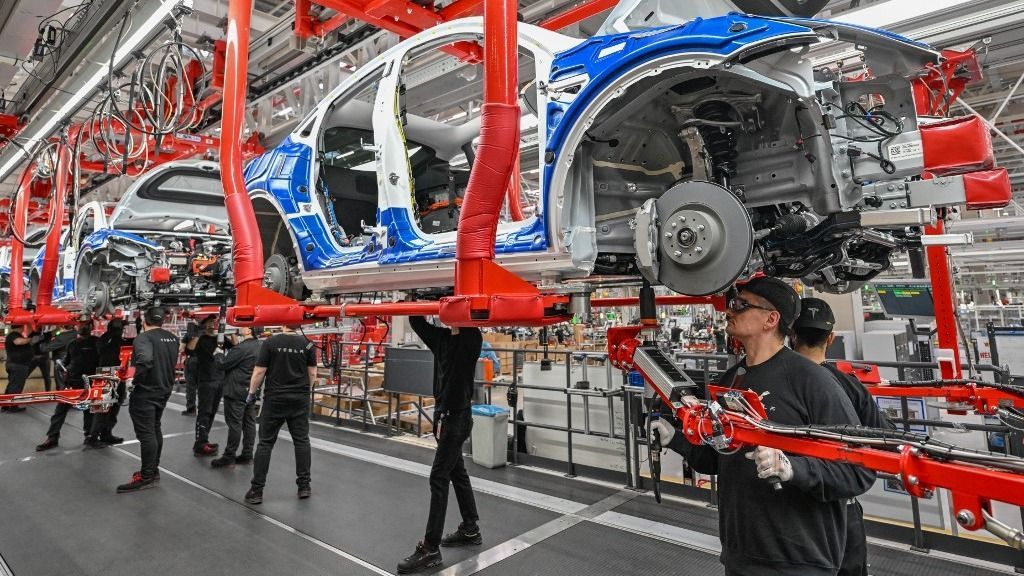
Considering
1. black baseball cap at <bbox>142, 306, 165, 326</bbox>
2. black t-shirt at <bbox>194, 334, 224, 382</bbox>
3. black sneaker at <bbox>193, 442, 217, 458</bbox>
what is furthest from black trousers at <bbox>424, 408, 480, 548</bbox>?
black t-shirt at <bbox>194, 334, 224, 382</bbox>

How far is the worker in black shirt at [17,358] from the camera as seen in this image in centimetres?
782

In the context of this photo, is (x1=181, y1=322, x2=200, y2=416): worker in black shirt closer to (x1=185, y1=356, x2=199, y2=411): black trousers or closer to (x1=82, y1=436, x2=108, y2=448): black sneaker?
(x1=185, y1=356, x2=199, y2=411): black trousers

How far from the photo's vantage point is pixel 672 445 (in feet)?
6.08

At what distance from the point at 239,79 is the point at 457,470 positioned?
8.95 ft

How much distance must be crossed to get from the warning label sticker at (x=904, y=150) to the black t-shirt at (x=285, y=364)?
4.35m

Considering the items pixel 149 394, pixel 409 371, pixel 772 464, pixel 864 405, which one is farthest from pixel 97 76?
pixel 864 405

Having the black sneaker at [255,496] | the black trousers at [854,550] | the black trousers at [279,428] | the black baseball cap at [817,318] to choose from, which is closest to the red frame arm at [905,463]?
the black baseball cap at [817,318]

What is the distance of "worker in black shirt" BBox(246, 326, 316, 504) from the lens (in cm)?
435

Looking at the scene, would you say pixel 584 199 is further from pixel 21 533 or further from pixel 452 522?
pixel 21 533

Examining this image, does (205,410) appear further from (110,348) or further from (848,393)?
(848,393)

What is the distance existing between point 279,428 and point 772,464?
4.06 metres

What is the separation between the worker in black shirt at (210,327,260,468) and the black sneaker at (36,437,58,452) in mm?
2332

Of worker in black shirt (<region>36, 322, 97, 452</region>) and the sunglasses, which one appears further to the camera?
worker in black shirt (<region>36, 322, 97, 452</region>)

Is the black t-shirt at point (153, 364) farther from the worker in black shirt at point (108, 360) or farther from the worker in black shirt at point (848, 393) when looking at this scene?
the worker in black shirt at point (848, 393)
